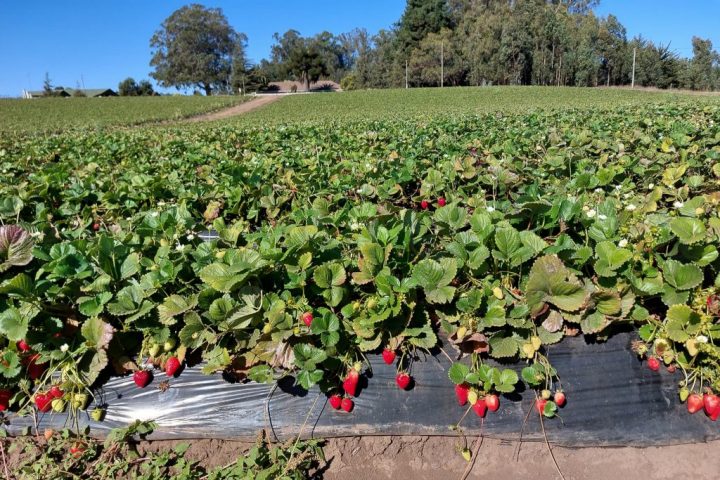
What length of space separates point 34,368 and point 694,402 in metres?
3.06

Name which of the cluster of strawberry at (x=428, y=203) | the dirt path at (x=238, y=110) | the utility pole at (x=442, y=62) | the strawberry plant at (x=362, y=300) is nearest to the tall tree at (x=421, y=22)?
the utility pole at (x=442, y=62)

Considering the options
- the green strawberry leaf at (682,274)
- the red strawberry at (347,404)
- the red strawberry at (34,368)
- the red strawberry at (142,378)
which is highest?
the green strawberry leaf at (682,274)

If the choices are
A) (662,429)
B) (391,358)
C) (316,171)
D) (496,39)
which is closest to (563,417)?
(662,429)

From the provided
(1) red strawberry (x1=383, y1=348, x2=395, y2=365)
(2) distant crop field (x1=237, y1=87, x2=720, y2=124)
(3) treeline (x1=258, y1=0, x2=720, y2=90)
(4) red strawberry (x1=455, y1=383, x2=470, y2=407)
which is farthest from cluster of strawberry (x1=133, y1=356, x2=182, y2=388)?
(3) treeline (x1=258, y1=0, x2=720, y2=90)

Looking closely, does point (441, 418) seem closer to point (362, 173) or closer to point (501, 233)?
point (501, 233)

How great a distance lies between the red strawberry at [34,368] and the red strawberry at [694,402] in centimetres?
301

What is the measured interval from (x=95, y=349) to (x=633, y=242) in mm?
2666

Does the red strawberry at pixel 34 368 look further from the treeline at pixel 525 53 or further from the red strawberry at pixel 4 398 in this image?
the treeline at pixel 525 53

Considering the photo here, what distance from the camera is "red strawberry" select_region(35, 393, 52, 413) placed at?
88.4 inches

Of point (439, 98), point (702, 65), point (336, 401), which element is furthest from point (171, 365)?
point (702, 65)

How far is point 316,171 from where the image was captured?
15.1 feet

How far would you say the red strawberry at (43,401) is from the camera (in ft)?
7.36

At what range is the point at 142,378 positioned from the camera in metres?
2.30

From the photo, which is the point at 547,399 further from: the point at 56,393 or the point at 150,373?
the point at 56,393
